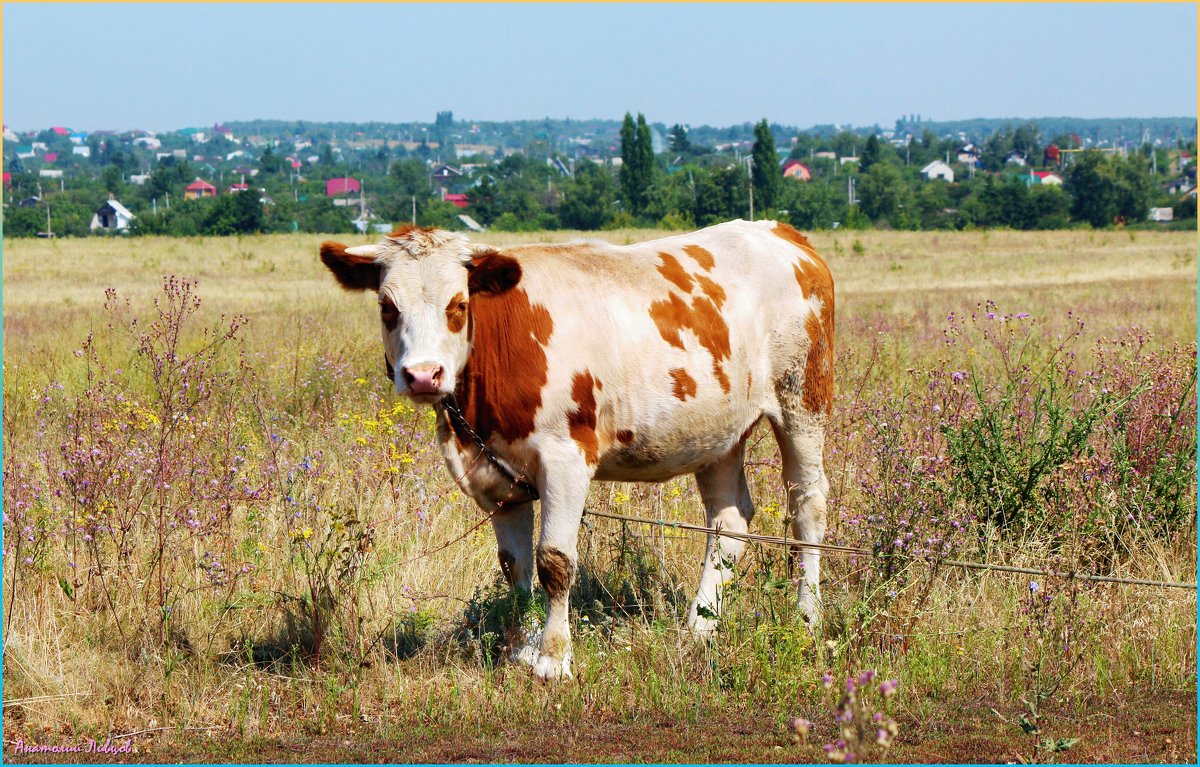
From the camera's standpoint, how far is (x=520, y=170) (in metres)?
159

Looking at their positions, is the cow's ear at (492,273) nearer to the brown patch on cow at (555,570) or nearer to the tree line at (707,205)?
the brown patch on cow at (555,570)

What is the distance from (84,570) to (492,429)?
8.51 ft

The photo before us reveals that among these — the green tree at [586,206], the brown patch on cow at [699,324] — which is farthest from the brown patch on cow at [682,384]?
the green tree at [586,206]

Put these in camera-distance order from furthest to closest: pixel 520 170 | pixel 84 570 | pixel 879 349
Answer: pixel 520 170, pixel 879 349, pixel 84 570

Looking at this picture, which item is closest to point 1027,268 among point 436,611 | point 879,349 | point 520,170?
point 879,349

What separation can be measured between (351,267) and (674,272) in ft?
5.88

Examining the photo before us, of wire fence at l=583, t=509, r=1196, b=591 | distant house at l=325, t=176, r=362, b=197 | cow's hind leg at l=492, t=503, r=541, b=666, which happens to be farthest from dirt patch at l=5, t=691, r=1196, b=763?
distant house at l=325, t=176, r=362, b=197

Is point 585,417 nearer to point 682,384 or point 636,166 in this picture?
point 682,384

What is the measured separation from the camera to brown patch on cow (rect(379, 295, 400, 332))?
19.0 feet

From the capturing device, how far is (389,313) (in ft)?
19.2

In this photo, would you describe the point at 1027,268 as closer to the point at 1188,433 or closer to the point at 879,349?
the point at 879,349

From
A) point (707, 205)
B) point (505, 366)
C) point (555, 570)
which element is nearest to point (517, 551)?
point (555, 570)

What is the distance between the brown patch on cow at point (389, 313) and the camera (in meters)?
5.80

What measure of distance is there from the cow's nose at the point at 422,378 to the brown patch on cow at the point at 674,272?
1.71m
